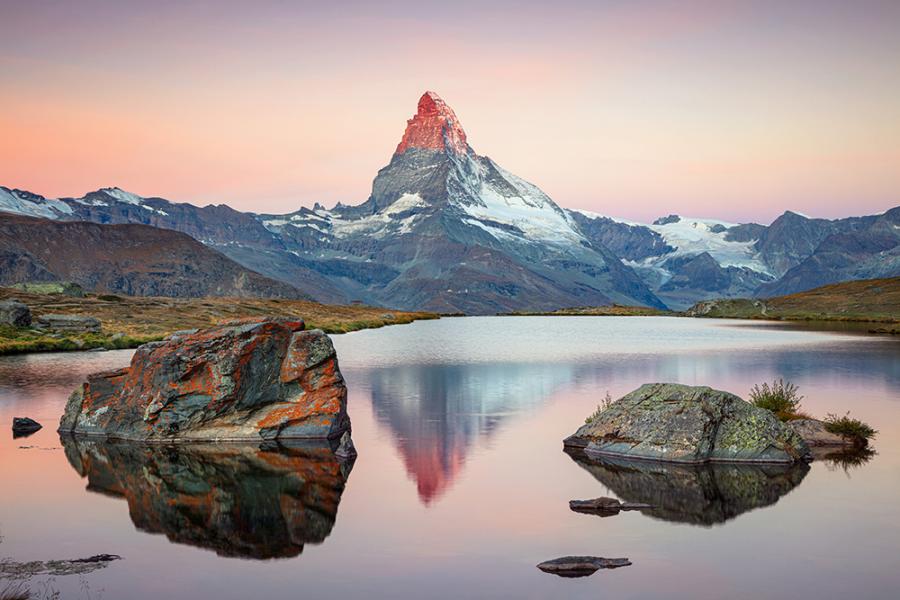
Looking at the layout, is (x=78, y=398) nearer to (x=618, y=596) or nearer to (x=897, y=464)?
(x=618, y=596)

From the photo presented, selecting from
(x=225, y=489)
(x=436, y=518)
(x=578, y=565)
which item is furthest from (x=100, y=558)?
(x=578, y=565)

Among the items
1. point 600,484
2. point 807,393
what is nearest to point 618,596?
point 600,484

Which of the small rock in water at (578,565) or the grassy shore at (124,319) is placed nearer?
the small rock in water at (578,565)

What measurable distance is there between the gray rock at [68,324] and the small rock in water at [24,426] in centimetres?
6625

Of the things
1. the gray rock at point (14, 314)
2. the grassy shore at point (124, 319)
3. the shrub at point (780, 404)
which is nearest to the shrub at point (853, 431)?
the shrub at point (780, 404)

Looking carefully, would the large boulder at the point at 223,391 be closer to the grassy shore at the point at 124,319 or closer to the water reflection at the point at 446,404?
the water reflection at the point at 446,404

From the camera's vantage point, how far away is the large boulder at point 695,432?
3028 cm

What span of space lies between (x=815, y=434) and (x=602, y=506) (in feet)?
48.6

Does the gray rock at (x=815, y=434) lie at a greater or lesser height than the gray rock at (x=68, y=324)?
lesser

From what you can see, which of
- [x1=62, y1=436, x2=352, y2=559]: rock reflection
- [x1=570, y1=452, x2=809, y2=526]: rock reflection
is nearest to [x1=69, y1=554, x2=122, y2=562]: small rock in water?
[x1=62, y1=436, x2=352, y2=559]: rock reflection

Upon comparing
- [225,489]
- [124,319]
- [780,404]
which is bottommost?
[225,489]

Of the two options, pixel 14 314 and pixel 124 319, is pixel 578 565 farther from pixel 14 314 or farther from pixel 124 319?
pixel 124 319

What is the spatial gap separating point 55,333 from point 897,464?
9017cm

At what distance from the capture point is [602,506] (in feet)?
79.1
